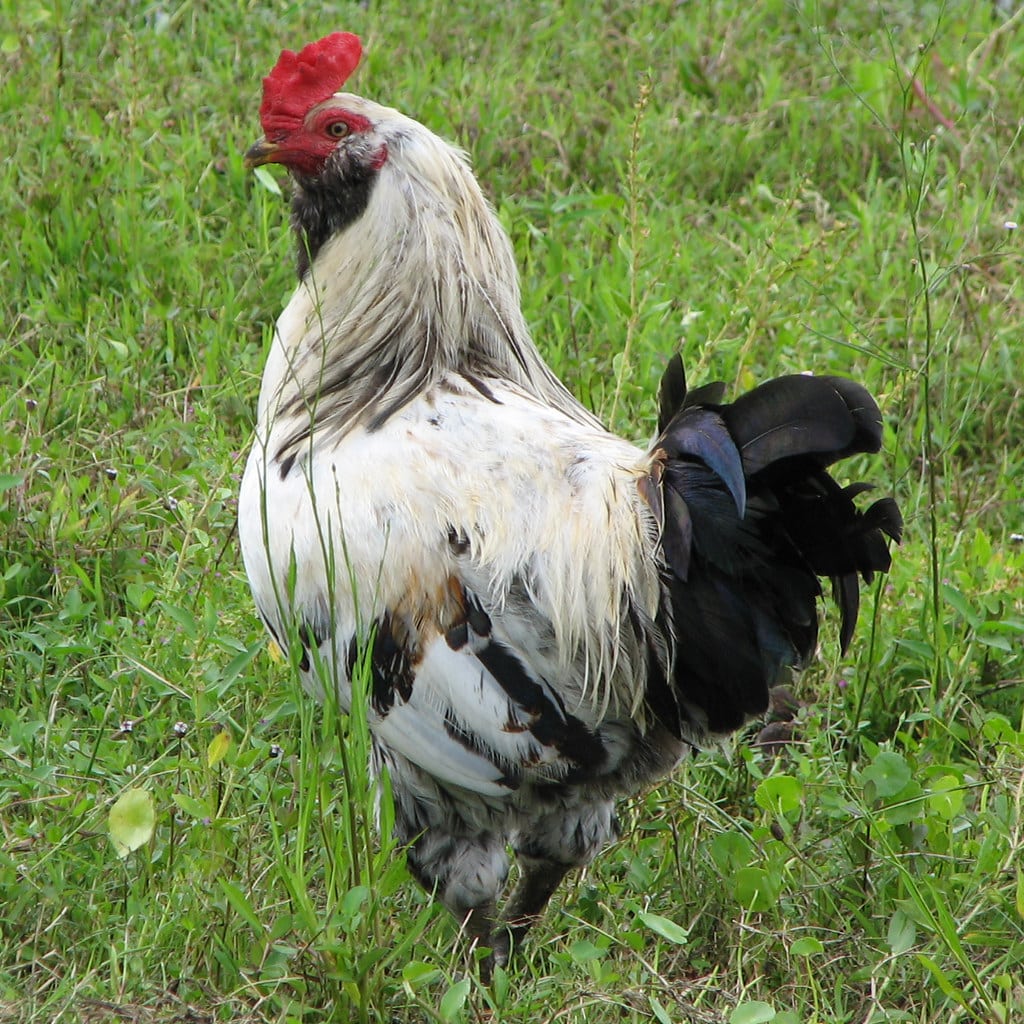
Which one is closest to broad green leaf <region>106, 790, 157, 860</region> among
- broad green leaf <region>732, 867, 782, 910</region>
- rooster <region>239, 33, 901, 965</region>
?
rooster <region>239, 33, 901, 965</region>

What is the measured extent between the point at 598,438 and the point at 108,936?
1.47m

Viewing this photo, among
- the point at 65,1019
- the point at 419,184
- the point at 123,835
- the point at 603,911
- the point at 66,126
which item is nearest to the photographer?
the point at 65,1019

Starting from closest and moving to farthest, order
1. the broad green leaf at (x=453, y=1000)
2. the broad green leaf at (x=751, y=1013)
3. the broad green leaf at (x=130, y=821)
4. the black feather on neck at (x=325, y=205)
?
the broad green leaf at (x=453, y=1000) → the broad green leaf at (x=751, y=1013) → the broad green leaf at (x=130, y=821) → the black feather on neck at (x=325, y=205)

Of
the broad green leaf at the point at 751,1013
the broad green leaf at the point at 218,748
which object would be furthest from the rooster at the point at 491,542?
the broad green leaf at the point at 751,1013

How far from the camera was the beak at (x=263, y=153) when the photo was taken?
10.8 feet

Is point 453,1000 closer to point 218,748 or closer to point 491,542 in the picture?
point 218,748

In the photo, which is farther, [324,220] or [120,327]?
[120,327]

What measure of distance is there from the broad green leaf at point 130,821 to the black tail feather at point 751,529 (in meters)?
1.09

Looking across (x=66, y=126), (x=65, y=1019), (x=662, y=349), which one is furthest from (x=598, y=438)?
(x=66, y=126)

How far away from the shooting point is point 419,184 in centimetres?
320

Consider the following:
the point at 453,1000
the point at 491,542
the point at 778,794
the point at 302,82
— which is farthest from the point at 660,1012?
the point at 302,82

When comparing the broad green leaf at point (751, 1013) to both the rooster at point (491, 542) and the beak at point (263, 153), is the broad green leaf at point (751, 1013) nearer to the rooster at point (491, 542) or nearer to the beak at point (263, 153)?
the rooster at point (491, 542)

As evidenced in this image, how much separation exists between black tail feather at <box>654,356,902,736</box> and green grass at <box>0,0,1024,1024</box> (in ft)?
1.74

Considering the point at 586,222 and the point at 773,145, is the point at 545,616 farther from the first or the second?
the point at 773,145
